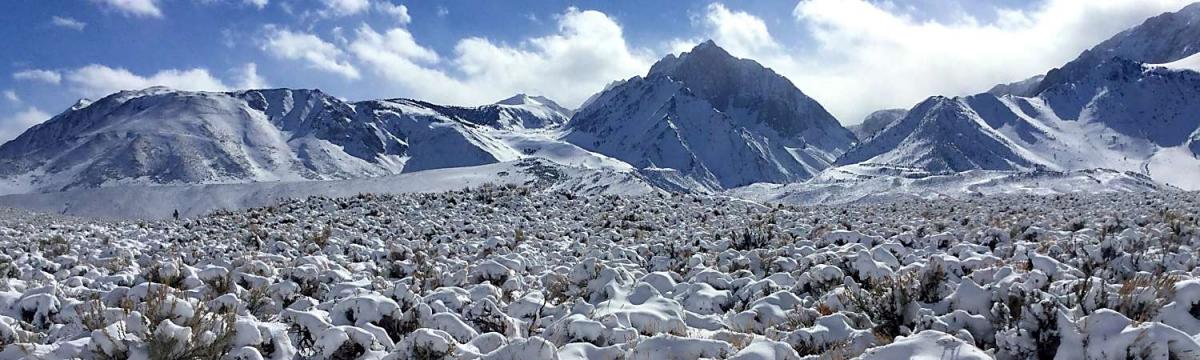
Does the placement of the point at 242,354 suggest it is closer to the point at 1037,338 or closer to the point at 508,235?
the point at 1037,338

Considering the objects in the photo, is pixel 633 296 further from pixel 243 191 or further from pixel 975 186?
pixel 975 186

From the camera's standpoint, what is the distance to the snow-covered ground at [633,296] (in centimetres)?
499

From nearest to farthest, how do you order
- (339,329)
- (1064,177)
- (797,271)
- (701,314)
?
(339,329)
(701,314)
(797,271)
(1064,177)

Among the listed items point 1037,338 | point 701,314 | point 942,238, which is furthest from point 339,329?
point 942,238

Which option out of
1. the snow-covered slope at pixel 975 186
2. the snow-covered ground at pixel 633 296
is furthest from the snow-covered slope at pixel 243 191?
the snow-covered slope at pixel 975 186

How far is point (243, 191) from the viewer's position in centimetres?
4759

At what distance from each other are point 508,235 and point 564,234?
2045mm

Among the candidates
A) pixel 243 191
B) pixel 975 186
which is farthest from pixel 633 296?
pixel 975 186

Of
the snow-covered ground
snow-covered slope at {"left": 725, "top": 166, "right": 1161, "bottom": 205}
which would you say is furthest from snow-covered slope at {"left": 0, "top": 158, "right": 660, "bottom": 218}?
snow-covered slope at {"left": 725, "top": 166, "right": 1161, "bottom": 205}

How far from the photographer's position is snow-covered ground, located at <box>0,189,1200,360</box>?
4992 mm

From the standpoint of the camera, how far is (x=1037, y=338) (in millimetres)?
4969

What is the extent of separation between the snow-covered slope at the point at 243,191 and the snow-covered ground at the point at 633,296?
2632cm

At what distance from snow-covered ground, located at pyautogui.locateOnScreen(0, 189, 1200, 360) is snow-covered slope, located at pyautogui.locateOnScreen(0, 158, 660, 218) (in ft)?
86.3

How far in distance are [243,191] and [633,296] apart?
152 feet
